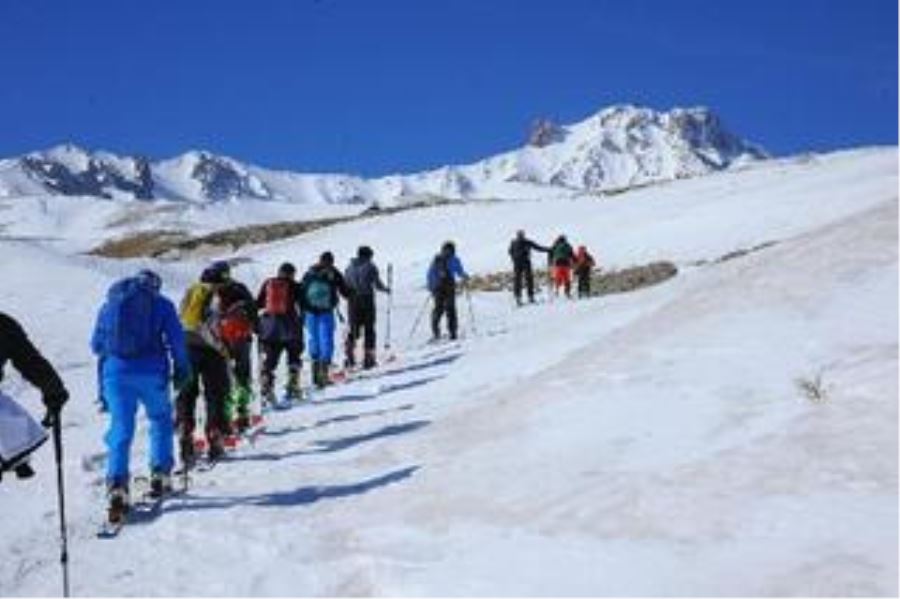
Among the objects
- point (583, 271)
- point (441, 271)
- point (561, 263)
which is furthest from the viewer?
point (583, 271)

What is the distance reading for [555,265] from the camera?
137 feet

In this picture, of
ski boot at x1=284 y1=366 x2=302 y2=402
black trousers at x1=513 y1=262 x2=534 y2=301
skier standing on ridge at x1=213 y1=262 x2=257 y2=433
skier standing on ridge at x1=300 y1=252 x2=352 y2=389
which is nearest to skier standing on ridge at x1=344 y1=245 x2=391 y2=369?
skier standing on ridge at x1=300 y1=252 x2=352 y2=389

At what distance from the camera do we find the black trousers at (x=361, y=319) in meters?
26.9

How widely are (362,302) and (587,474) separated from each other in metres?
14.3

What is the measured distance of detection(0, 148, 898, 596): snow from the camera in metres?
10.6

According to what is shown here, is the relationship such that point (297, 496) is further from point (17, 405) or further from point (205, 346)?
point (17, 405)

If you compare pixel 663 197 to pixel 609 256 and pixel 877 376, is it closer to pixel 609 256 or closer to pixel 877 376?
pixel 609 256

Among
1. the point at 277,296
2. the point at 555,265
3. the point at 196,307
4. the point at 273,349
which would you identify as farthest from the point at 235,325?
the point at 555,265

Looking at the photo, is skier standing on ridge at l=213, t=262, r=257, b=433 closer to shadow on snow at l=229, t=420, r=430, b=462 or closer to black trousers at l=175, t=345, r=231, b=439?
black trousers at l=175, t=345, r=231, b=439

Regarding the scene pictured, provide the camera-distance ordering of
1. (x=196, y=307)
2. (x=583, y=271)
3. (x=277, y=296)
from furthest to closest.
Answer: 1. (x=583, y=271)
2. (x=277, y=296)
3. (x=196, y=307)

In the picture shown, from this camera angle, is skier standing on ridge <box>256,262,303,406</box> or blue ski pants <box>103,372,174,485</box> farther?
skier standing on ridge <box>256,262,303,406</box>

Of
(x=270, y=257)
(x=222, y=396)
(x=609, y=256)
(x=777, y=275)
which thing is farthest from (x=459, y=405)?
(x=270, y=257)

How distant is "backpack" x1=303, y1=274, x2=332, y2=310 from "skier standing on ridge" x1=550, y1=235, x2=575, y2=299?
17229 millimetres

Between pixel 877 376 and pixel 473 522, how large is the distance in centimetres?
375
